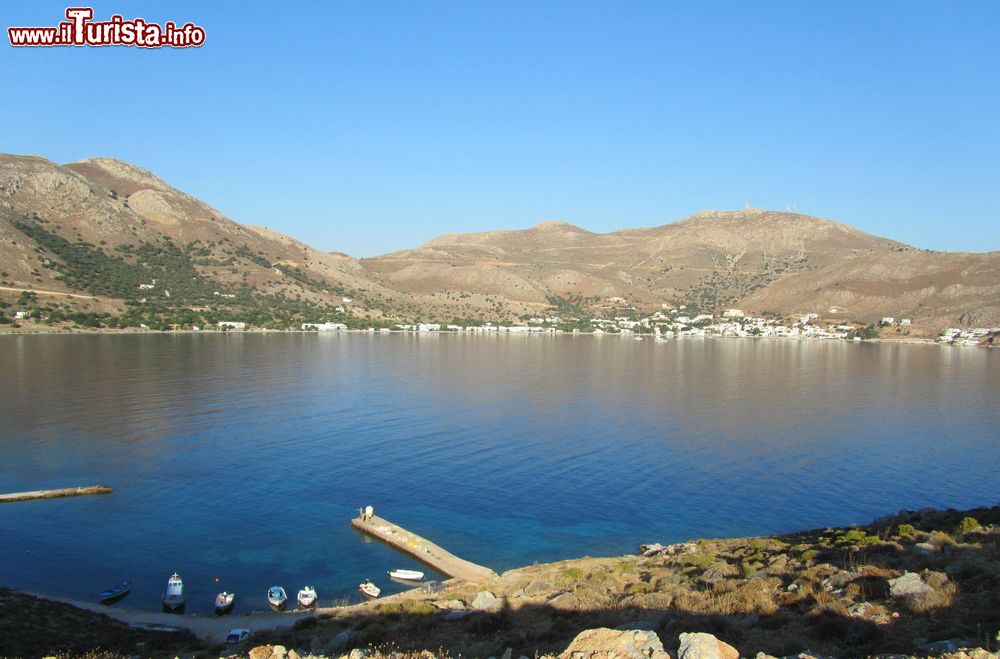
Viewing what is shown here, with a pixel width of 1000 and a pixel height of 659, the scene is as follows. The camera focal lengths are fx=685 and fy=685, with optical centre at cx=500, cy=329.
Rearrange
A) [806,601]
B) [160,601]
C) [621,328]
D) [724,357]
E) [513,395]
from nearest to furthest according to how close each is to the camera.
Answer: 1. [806,601]
2. [160,601]
3. [513,395]
4. [724,357]
5. [621,328]

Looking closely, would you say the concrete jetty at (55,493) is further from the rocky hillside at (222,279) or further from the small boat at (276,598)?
the rocky hillside at (222,279)

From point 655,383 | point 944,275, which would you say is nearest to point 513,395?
point 655,383

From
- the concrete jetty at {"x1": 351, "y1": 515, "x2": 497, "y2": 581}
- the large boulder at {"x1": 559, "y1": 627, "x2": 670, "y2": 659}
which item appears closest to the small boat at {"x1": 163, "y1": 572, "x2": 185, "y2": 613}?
the concrete jetty at {"x1": 351, "y1": 515, "x2": 497, "y2": 581}

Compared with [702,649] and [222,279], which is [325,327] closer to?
[222,279]

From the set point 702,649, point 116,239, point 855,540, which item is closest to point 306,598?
point 702,649

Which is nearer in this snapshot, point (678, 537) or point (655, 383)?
point (678, 537)

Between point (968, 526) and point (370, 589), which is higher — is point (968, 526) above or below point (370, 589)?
above

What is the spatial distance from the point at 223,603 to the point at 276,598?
57.5 inches

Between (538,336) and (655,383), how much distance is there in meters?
88.7

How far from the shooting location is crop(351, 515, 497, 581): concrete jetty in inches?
880

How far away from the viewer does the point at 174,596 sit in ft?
66.0

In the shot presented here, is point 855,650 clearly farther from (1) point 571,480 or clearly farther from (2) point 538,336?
(2) point 538,336

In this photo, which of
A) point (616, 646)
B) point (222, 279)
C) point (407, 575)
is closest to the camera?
point (616, 646)

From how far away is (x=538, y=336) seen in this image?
159 meters
